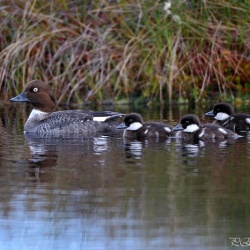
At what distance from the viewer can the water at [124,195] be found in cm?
605

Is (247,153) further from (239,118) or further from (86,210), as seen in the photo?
(86,210)

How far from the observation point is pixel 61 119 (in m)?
11.2

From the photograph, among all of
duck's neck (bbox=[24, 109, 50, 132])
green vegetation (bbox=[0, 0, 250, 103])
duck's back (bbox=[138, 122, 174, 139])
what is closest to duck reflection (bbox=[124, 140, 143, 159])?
duck's back (bbox=[138, 122, 174, 139])

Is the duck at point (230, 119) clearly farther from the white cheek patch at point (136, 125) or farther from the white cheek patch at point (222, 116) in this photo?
the white cheek patch at point (136, 125)

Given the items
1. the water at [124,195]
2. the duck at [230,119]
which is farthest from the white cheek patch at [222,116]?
the water at [124,195]

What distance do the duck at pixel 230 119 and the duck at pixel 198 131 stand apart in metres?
0.64

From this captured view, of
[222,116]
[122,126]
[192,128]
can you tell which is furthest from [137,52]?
[192,128]

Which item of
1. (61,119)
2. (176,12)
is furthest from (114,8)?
(61,119)

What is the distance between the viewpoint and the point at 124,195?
23.4ft

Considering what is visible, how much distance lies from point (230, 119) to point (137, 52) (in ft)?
11.1

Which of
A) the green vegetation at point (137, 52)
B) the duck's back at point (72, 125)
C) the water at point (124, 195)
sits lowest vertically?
the water at point (124, 195)

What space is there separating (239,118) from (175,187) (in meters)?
3.82

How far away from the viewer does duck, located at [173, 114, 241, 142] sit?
10141mm

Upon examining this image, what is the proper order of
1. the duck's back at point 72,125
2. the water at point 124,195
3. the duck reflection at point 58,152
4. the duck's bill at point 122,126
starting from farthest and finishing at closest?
the duck's back at point 72,125, the duck's bill at point 122,126, the duck reflection at point 58,152, the water at point 124,195
